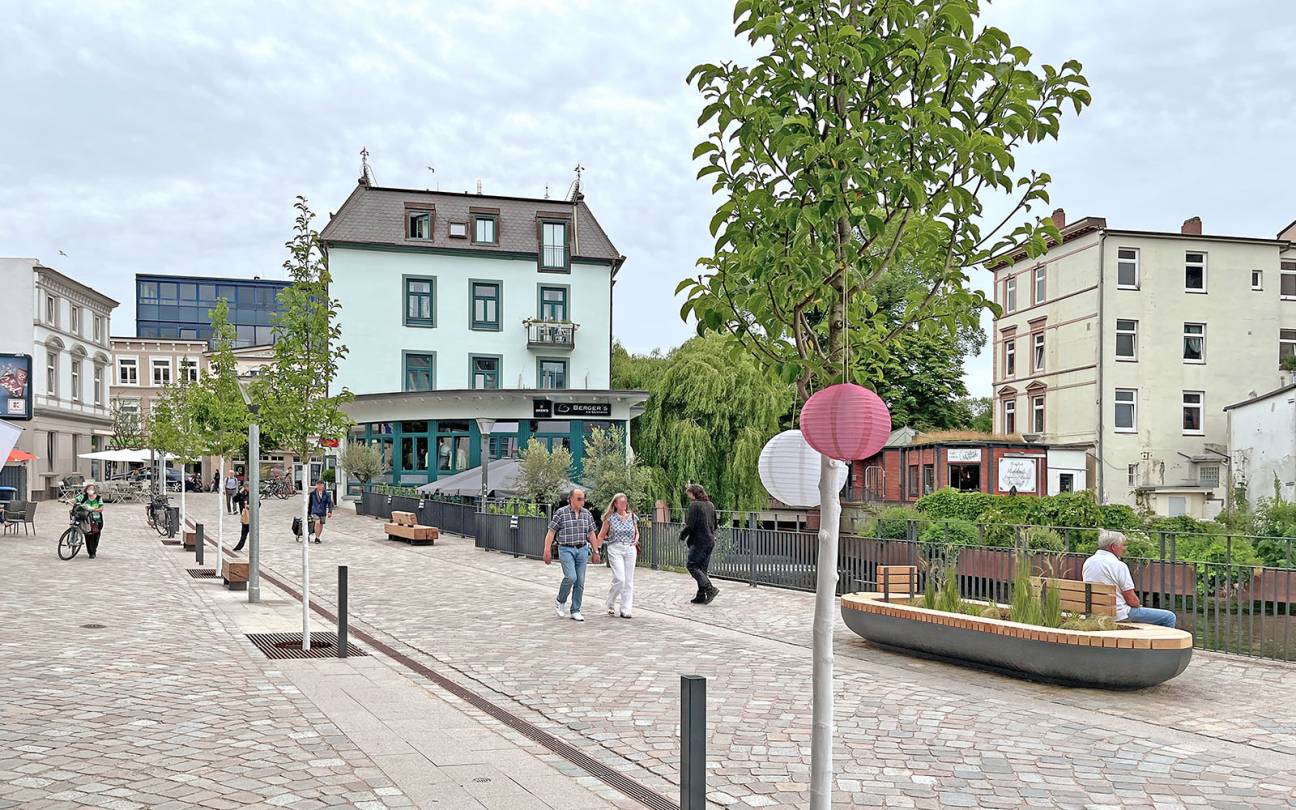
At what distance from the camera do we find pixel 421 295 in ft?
149

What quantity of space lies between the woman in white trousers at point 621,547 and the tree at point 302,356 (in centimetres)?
525

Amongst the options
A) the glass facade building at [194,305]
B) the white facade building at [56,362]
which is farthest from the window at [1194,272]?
the glass facade building at [194,305]

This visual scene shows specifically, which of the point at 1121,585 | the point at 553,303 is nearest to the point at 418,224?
the point at 553,303

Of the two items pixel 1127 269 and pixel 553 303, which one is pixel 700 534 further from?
pixel 553 303

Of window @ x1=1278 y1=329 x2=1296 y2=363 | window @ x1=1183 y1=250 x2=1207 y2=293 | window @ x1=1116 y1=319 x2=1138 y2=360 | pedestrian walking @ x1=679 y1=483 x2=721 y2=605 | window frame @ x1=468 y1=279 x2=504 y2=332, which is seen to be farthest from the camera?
window frame @ x1=468 y1=279 x2=504 y2=332

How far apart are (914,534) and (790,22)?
1249 centimetres

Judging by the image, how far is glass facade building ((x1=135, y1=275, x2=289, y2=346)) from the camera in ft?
325

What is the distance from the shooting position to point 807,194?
501cm

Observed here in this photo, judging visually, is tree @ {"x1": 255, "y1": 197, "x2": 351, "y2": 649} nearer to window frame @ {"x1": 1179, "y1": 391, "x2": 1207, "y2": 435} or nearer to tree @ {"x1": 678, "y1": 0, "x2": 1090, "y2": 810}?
tree @ {"x1": 678, "y1": 0, "x2": 1090, "y2": 810}

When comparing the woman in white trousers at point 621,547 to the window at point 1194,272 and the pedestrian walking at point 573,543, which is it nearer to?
the pedestrian walking at point 573,543

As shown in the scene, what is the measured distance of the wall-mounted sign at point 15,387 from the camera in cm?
3594

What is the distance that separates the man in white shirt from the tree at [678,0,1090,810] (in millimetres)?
6294

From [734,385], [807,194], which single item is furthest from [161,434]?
[807,194]

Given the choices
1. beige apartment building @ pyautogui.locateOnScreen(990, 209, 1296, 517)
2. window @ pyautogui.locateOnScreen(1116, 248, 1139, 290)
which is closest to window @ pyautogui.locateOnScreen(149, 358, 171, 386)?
beige apartment building @ pyautogui.locateOnScreen(990, 209, 1296, 517)
